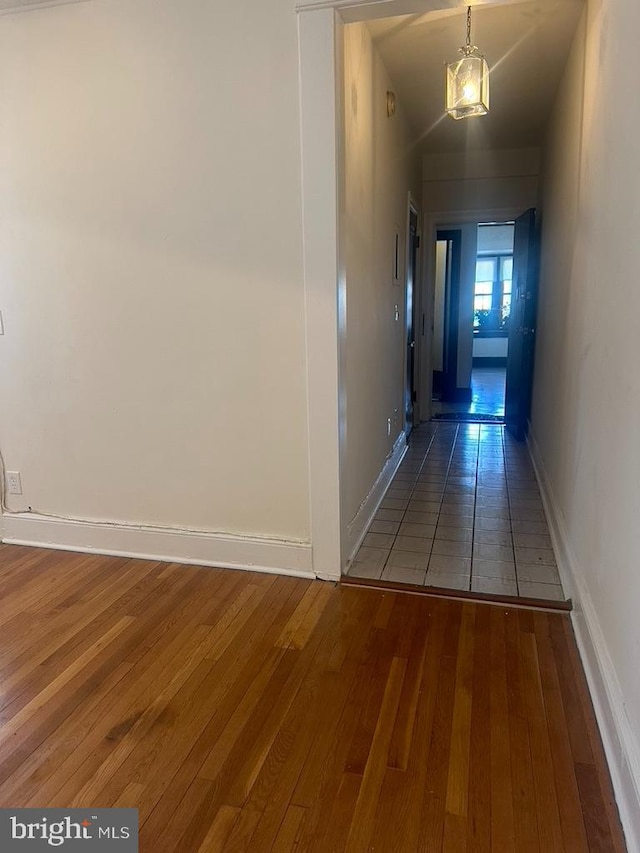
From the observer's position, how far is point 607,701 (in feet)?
4.77

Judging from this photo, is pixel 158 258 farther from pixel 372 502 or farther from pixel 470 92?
pixel 372 502

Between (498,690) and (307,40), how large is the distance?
2.32 m

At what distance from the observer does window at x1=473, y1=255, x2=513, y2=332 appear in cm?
1005

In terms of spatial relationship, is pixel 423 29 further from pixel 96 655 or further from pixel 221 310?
pixel 96 655

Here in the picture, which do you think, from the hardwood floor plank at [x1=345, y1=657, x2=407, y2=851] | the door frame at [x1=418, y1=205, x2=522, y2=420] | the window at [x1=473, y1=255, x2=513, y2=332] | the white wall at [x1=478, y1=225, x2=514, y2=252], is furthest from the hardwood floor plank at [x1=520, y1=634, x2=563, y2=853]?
the white wall at [x1=478, y1=225, x2=514, y2=252]

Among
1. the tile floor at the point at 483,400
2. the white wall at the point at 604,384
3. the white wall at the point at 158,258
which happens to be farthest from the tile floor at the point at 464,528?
the tile floor at the point at 483,400

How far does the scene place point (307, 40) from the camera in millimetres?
1947

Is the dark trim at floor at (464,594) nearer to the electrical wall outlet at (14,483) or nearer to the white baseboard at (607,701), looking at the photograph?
the white baseboard at (607,701)

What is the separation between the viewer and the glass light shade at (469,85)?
2217mm

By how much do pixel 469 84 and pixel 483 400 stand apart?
15.9 feet

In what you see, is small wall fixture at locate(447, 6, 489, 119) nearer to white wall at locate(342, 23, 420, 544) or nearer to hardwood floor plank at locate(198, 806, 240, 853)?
white wall at locate(342, 23, 420, 544)

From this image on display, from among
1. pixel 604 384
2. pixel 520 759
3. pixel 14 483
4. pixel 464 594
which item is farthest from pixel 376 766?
pixel 14 483

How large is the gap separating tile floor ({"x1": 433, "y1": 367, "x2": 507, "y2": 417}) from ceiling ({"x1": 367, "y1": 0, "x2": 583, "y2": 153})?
110 inches

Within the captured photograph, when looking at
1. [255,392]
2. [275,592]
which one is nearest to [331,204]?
[255,392]
